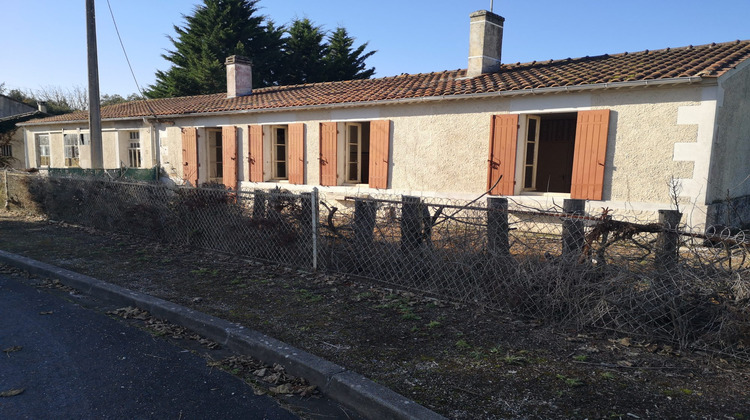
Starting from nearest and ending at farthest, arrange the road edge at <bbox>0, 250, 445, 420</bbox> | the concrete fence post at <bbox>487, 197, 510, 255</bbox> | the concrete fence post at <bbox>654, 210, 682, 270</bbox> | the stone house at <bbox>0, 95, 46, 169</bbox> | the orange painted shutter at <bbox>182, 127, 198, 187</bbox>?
the road edge at <bbox>0, 250, 445, 420</bbox>, the concrete fence post at <bbox>654, 210, 682, 270</bbox>, the concrete fence post at <bbox>487, 197, 510, 255</bbox>, the orange painted shutter at <bbox>182, 127, 198, 187</bbox>, the stone house at <bbox>0, 95, 46, 169</bbox>

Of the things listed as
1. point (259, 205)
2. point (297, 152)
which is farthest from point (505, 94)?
point (297, 152)

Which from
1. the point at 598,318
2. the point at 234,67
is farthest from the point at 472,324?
the point at 234,67

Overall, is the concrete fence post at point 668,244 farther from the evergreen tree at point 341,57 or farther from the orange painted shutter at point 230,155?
the evergreen tree at point 341,57

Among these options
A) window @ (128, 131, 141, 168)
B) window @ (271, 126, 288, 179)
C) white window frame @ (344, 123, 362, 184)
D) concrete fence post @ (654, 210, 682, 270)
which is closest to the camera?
concrete fence post @ (654, 210, 682, 270)

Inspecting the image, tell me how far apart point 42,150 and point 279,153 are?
494 inches

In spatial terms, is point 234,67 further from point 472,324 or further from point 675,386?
point 675,386

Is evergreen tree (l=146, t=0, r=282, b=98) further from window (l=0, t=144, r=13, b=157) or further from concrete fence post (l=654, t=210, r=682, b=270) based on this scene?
concrete fence post (l=654, t=210, r=682, b=270)

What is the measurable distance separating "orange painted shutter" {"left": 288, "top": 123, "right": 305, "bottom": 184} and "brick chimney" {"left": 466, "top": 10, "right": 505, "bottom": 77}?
14.9 ft

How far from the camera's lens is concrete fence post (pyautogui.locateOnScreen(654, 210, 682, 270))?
3303mm

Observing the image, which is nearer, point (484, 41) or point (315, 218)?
point (315, 218)

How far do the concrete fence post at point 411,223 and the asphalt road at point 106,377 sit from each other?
2.21 m

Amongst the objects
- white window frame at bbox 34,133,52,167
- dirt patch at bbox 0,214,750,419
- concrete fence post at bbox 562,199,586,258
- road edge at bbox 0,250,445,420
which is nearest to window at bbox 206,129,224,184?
white window frame at bbox 34,133,52,167

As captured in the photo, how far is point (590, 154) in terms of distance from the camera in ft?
27.7

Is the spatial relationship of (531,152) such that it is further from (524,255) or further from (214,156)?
(214,156)
